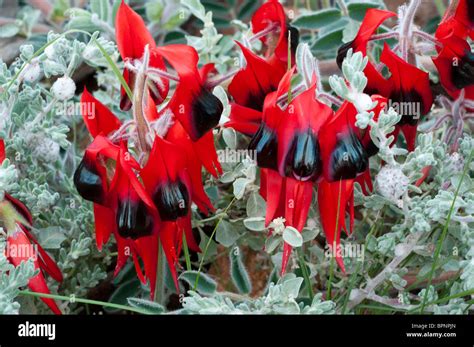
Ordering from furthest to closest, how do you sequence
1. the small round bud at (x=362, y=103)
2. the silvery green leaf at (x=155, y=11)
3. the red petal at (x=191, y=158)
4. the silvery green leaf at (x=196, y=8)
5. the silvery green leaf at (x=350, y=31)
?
1. the silvery green leaf at (x=155, y=11)
2. the silvery green leaf at (x=350, y=31)
3. the silvery green leaf at (x=196, y=8)
4. the red petal at (x=191, y=158)
5. the small round bud at (x=362, y=103)

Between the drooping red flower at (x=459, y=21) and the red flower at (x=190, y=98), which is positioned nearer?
the red flower at (x=190, y=98)

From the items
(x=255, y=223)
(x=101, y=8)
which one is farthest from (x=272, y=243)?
(x=101, y=8)

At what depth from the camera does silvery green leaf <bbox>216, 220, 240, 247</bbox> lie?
173 centimetres

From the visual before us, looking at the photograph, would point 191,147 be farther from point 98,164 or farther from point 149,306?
point 149,306

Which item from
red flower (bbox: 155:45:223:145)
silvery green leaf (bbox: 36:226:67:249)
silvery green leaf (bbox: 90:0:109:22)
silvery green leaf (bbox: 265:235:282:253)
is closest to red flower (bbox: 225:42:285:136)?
red flower (bbox: 155:45:223:145)

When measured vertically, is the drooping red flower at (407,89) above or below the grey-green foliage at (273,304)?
above

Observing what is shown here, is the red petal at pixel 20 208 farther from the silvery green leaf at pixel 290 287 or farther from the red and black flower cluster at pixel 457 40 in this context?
the red and black flower cluster at pixel 457 40

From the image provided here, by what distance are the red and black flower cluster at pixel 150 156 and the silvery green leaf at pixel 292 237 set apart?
0.59ft

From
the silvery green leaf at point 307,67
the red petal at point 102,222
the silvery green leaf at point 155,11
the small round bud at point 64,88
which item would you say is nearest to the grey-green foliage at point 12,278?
the red petal at point 102,222

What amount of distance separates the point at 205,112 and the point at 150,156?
0.15 m

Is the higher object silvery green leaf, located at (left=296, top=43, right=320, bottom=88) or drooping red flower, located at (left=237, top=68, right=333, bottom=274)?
silvery green leaf, located at (left=296, top=43, right=320, bottom=88)

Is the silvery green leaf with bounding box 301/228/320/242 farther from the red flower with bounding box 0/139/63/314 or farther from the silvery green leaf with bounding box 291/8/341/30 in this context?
the silvery green leaf with bounding box 291/8/341/30

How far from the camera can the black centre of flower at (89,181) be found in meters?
1.50
